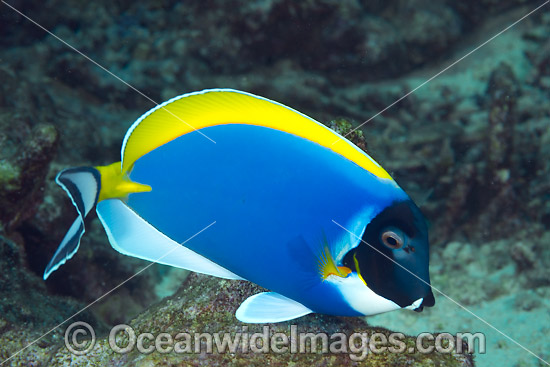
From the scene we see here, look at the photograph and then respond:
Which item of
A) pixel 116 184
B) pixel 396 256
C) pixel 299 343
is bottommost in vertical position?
pixel 299 343

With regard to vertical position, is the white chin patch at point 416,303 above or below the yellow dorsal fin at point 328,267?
below

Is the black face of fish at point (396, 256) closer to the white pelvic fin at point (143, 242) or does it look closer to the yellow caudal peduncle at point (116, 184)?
the white pelvic fin at point (143, 242)

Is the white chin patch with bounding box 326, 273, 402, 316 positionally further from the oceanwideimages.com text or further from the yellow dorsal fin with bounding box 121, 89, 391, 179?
the oceanwideimages.com text

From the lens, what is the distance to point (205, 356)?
158 centimetres

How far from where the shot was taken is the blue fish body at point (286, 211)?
119 cm

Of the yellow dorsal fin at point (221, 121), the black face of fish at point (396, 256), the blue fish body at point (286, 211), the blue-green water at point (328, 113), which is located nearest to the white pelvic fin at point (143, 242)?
the blue fish body at point (286, 211)

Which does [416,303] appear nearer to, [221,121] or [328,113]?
[221,121]

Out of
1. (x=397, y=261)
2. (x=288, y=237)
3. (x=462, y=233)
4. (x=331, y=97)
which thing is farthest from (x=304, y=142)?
(x=331, y=97)

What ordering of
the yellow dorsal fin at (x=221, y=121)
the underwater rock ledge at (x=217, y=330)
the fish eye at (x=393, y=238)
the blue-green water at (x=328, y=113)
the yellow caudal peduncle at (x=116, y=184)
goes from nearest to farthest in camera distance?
1. the fish eye at (x=393, y=238)
2. the yellow dorsal fin at (x=221, y=121)
3. the yellow caudal peduncle at (x=116, y=184)
4. the underwater rock ledge at (x=217, y=330)
5. the blue-green water at (x=328, y=113)

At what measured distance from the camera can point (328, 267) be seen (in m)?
1.20

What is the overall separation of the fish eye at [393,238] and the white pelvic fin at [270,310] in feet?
1.28

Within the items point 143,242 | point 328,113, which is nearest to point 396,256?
point 143,242

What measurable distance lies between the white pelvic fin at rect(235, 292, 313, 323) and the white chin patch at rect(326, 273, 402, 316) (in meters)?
0.20

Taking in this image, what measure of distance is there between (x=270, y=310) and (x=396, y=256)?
1.59 feet
